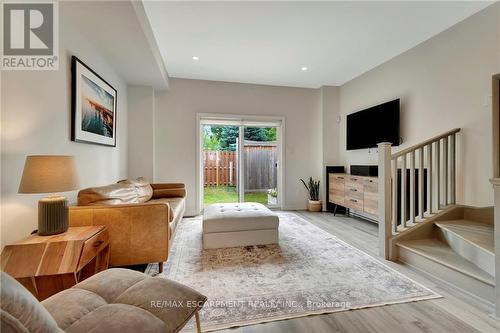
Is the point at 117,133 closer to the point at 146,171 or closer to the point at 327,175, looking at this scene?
the point at 146,171

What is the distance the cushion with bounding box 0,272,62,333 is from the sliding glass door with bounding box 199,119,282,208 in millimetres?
3916

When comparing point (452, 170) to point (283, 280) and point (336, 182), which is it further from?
point (283, 280)

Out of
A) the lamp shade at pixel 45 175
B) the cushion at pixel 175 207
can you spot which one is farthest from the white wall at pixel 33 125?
the cushion at pixel 175 207

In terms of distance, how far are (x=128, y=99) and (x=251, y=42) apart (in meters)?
2.39

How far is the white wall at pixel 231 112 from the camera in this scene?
435cm

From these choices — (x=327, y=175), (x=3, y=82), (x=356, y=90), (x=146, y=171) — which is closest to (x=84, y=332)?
(x=3, y=82)

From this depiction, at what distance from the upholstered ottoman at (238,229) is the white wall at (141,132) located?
1963 millimetres

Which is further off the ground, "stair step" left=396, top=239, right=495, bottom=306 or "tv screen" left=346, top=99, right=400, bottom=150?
"tv screen" left=346, top=99, right=400, bottom=150

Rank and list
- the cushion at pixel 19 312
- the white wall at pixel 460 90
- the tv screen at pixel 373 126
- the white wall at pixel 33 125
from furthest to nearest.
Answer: the tv screen at pixel 373 126, the white wall at pixel 460 90, the white wall at pixel 33 125, the cushion at pixel 19 312

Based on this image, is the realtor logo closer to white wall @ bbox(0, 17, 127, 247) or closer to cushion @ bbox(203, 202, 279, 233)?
white wall @ bbox(0, 17, 127, 247)

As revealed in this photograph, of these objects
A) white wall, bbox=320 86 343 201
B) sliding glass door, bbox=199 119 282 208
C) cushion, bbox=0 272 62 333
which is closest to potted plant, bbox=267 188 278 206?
sliding glass door, bbox=199 119 282 208

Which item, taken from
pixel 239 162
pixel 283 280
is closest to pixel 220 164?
pixel 239 162

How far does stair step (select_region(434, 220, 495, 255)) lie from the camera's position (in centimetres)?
189

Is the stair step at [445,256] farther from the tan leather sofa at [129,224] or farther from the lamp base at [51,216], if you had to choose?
the lamp base at [51,216]
